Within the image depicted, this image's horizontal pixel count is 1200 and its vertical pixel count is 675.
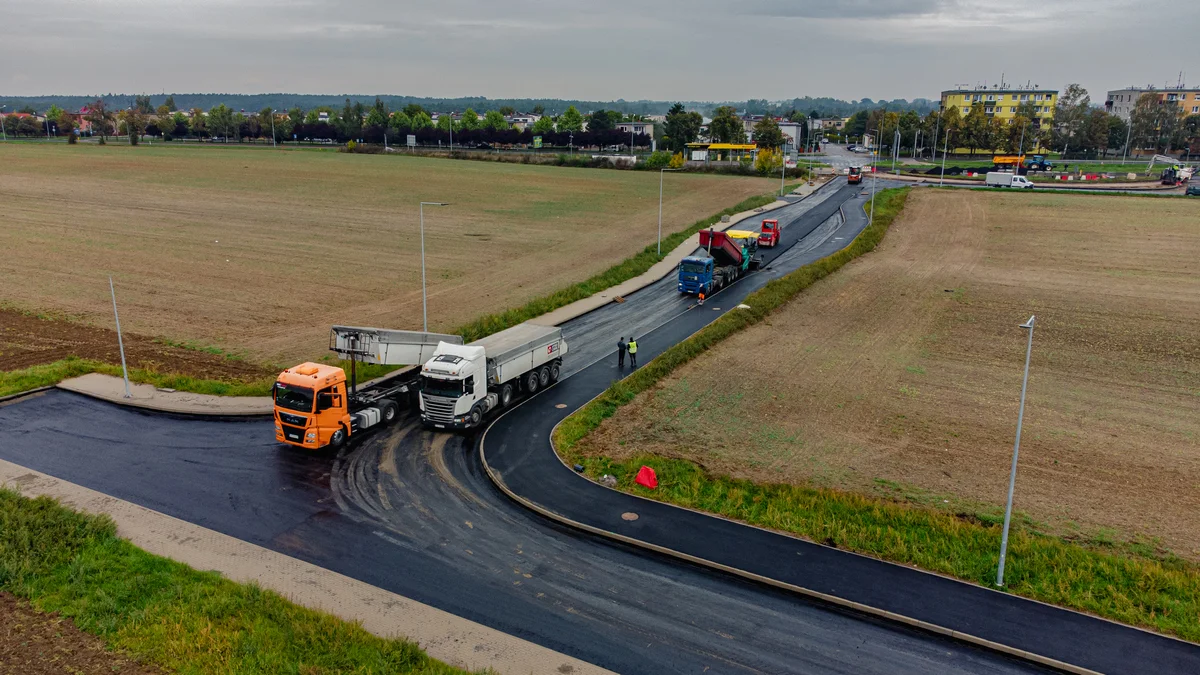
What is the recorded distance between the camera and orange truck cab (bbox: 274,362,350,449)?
24172mm

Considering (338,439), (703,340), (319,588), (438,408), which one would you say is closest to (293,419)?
(338,439)

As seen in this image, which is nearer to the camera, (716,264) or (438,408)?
(438,408)

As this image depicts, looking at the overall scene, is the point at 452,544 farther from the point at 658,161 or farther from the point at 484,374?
the point at 658,161

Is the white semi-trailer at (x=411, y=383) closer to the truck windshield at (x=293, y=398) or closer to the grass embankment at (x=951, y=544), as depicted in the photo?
the truck windshield at (x=293, y=398)

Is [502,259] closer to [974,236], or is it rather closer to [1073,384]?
[1073,384]

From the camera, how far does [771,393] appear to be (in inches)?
1186

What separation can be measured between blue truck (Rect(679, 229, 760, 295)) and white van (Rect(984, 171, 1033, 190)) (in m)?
63.9

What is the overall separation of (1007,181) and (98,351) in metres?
106

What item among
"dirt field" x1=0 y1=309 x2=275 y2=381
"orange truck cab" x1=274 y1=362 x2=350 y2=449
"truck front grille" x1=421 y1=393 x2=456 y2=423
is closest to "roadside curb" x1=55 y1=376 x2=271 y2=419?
"dirt field" x1=0 y1=309 x2=275 y2=381

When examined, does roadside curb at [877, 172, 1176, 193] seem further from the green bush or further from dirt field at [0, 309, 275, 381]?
dirt field at [0, 309, 275, 381]

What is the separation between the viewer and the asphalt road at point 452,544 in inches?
625

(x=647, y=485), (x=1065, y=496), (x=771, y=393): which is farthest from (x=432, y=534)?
(x=1065, y=496)

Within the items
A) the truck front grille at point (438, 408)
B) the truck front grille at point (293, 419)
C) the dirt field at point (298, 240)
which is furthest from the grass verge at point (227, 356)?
the truck front grille at point (438, 408)

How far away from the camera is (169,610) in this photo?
1623cm
